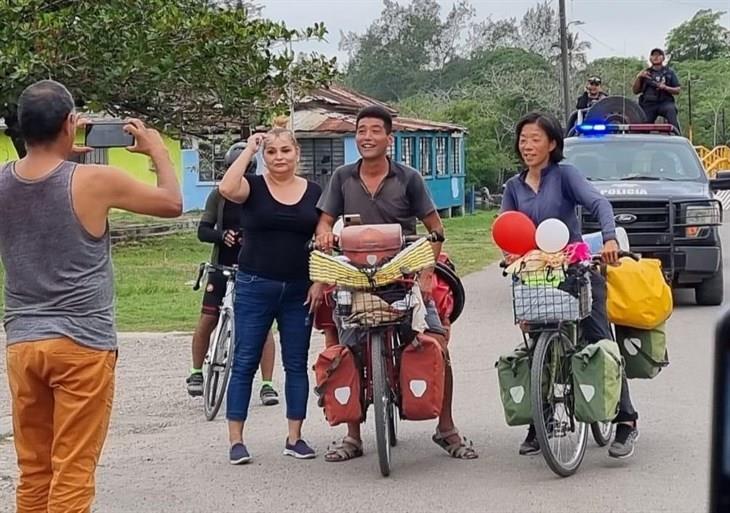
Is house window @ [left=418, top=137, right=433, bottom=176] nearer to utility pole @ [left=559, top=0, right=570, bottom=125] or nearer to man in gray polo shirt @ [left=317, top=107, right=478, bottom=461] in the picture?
utility pole @ [left=559, top=0, right=570, bottom=125]

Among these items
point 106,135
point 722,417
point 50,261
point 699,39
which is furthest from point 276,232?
point 699,39

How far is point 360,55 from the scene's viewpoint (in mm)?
100688

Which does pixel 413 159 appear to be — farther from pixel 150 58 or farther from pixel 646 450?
pixel 646 450

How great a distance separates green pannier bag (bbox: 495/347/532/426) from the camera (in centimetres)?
695

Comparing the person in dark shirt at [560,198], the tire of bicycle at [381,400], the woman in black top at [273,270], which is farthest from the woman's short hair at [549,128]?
the tire of bicycle at [381,400]

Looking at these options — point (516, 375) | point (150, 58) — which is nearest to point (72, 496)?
point (516, 375)

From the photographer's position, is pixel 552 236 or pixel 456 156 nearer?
pixel 552 236

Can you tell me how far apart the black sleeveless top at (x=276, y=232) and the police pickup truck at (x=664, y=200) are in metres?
6.72

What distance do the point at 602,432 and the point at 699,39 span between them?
275 feet

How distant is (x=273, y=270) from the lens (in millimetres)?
7258

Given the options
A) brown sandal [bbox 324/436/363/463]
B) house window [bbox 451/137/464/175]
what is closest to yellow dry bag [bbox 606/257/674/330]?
brown sandal [bbox 324/436/363/463]

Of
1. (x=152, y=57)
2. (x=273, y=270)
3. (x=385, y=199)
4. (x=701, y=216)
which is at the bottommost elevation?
(x=701, y=216)

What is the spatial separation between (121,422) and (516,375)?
329 cm

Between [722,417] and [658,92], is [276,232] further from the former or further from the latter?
[658,92]
